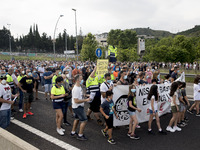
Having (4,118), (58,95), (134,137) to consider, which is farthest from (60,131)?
(134,137)

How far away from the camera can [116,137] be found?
549 cm

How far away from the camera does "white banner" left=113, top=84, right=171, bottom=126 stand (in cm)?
599

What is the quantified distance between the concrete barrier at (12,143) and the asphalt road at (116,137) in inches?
54.0

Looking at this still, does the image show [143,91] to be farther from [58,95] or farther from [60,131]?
[60,131]

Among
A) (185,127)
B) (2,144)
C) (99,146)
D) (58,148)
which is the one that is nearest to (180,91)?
(185,127)

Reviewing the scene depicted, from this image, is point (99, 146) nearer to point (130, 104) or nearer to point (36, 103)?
point (130, 104)

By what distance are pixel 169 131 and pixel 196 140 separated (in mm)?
877

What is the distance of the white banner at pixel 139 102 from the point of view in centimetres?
599

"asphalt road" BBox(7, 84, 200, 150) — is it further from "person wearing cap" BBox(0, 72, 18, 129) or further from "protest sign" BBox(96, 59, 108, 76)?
"protest sign" BBox(96, 59, 108, 76)

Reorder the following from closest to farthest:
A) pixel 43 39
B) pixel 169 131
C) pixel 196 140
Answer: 1. pixel 196 140
2. pixel 169 131
3. pixel 43 39

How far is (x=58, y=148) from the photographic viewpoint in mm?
4754

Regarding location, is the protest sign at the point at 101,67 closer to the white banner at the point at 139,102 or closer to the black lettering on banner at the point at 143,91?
the white banner at the point at 139,102

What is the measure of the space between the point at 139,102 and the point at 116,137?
1707 millimetres

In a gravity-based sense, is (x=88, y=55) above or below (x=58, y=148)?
above
